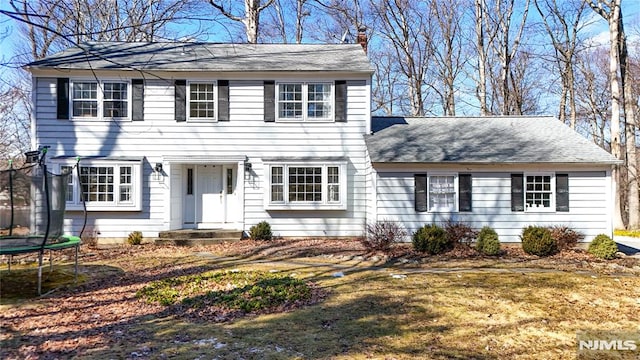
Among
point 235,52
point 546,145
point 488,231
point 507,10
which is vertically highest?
point 507,10

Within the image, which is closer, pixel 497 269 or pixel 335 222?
pixel 497 269

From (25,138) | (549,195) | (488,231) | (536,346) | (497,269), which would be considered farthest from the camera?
(25,138)

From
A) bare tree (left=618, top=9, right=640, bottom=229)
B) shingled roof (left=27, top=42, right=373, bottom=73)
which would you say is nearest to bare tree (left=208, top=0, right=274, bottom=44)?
shingled roof (left=27, top=42, right=373, bottom=73)

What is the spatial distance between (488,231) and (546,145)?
3939 millimetres

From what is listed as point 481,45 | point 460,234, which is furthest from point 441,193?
point 481,45

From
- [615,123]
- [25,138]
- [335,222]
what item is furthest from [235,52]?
[25,138]

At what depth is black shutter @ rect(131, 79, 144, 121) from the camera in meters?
12.7

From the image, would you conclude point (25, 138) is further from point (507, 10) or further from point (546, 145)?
point (507, 10)

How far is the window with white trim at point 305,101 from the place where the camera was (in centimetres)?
1298

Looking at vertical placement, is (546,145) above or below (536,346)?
above

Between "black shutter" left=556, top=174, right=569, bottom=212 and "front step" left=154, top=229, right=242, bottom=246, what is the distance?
9683 millimetres

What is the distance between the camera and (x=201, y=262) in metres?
9.47

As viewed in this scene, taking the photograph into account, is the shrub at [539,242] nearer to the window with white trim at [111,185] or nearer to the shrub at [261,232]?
the shrub at [261,232]

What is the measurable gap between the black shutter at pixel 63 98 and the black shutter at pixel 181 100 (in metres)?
3.35
